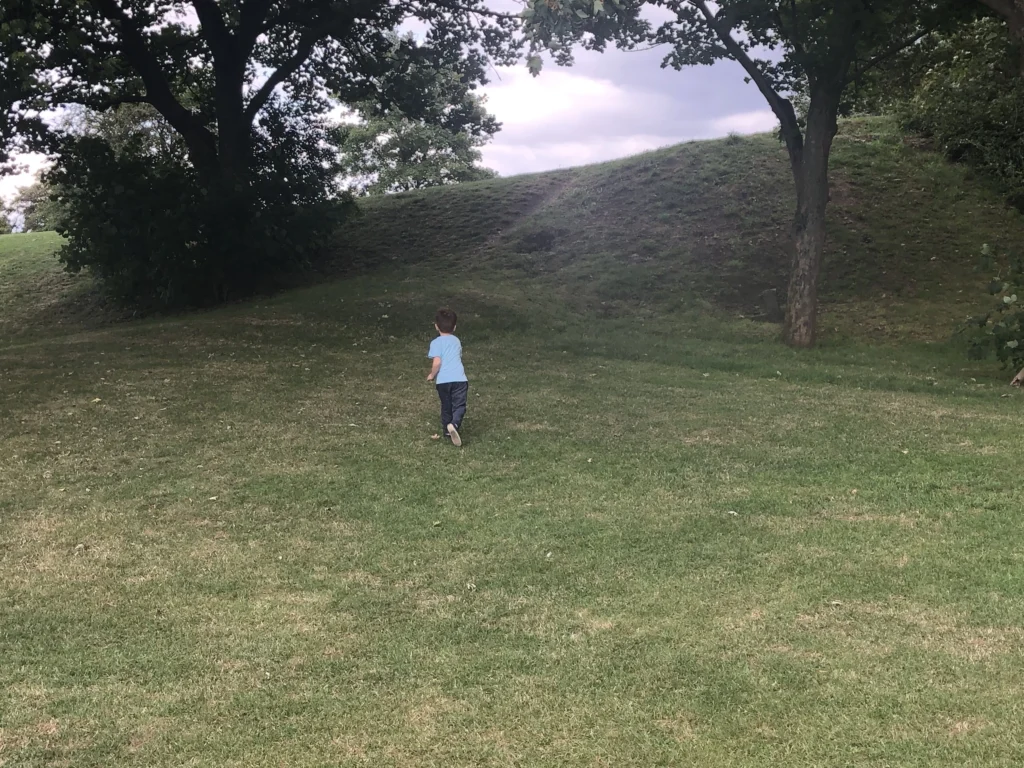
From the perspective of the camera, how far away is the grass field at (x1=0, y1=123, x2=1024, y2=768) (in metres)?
3.57

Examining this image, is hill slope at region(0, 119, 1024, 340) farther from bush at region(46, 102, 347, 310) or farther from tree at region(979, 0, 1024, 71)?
tree at region(979, 0, 1024, 71)

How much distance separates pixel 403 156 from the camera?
5169 centimetres

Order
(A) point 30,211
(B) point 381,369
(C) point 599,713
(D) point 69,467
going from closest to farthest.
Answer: (C) point 599,713
(D) point 69,467
(B) point 381,369
(A) point 30,211

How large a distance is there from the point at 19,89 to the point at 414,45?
30.3 feet

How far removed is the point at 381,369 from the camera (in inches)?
500

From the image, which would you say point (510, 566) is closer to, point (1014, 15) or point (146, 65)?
point (1014, 15)

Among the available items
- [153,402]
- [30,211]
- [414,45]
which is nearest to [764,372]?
[153,402]

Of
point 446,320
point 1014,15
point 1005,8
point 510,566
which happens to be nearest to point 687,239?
point 1005,8

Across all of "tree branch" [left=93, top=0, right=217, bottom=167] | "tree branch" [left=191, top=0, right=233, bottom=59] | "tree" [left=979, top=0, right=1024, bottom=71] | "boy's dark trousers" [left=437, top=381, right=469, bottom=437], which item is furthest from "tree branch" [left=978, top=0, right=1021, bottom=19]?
"tree branch" [left=93, top=0, right=217, bottom=167]

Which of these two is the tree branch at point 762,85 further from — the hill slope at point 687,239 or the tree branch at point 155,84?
the tree branch at point 155,84

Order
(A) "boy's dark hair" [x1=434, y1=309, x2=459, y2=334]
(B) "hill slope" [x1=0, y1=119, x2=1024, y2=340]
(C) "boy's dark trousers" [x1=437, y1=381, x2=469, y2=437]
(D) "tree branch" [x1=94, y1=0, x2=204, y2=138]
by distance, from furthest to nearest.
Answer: (B) "hill slope" [x1=0, y1=119, x2=1024, y2=340] < (D) "tree branch" [x1=94, y1=0, x2=204, y2=138] < (C) "boy's dark trousers" [x1=437, y1=381, x2=469, y2=437] < (A) "boy's dark hair" [x1=434, y1=309, x2=459, y2=334]

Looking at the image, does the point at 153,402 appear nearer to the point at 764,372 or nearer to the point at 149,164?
the point at 764,372

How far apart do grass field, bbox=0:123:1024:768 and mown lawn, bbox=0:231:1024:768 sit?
23mm

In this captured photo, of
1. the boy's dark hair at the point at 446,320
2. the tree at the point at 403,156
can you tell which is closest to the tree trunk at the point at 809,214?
the boy's dark hair at the point at 446,320
